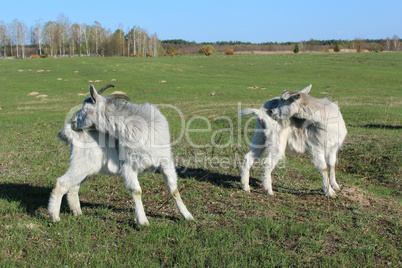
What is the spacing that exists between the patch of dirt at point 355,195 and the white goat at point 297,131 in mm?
209

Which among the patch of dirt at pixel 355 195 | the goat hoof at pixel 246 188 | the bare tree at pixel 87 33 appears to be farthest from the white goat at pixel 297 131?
the bare tree at pixel 87 33

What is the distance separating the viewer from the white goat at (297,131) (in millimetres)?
→ 6941

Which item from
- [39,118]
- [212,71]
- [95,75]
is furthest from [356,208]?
[212,71]

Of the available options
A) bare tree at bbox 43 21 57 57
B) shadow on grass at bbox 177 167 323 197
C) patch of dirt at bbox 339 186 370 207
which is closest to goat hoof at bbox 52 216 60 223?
shadow on grass at bbox 177 167 323 197

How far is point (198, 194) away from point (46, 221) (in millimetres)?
2601

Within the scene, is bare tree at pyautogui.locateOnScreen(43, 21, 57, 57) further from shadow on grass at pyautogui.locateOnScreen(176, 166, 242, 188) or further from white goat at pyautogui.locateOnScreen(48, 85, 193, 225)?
white goat at pyautogui.locateOnScreen(48, 85, 193, 225)

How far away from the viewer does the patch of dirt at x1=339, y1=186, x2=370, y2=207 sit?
256 inches

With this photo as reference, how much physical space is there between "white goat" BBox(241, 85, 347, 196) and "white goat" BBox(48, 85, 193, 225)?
2.24 meters

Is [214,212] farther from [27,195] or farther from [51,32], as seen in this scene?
[51,32]

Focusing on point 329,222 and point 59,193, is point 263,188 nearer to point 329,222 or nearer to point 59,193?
point 329,222

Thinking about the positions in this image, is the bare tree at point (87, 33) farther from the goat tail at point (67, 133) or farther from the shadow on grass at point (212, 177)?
the goat tail at point (67, 133)

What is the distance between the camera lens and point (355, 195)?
685 cm

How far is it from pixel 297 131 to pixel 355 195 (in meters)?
1.57

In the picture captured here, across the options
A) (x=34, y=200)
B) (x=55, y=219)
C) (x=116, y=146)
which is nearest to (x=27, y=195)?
(x=34, y=200)
